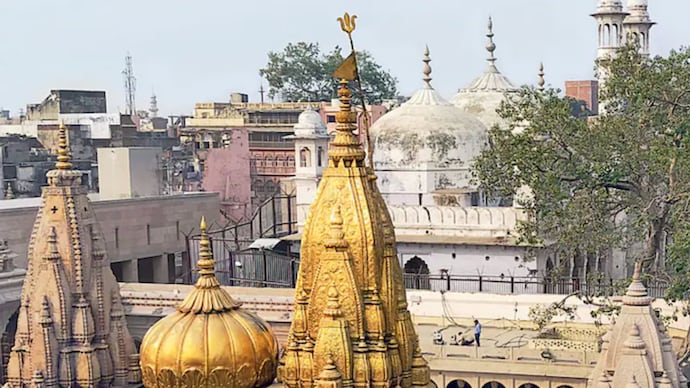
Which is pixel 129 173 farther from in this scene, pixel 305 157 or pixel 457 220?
pixel 457 220

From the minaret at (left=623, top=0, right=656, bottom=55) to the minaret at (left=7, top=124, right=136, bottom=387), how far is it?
2451cm

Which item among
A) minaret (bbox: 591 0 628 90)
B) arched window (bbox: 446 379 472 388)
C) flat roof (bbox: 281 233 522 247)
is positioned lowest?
arched window (bbox: 446 379 472 388)

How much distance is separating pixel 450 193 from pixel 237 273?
5245 millimetres

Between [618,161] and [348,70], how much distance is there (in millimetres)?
8993

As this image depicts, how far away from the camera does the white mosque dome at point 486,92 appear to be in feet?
97.3

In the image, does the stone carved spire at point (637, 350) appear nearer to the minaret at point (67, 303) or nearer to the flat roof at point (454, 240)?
the minaret at point (67, 303)

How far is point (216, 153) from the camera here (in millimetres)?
35781

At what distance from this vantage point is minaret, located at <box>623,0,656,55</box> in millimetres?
34000

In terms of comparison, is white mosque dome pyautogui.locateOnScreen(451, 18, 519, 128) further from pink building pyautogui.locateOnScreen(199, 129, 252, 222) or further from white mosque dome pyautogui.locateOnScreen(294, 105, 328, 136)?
pink building pyautogui.locateOnScreen(199, 129, 252, 222)

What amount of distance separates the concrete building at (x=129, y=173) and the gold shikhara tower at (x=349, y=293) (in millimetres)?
15608

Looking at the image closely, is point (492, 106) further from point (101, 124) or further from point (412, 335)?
point (412, 335)

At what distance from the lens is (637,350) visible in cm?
1203

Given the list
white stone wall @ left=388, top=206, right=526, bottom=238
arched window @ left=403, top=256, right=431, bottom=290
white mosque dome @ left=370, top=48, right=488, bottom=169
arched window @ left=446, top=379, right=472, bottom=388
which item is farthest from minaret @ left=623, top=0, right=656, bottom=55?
arched window @ left=446, top=379, right=472, bottom=388

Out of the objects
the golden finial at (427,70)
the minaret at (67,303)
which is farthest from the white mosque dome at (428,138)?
the minaret at (67,303)
